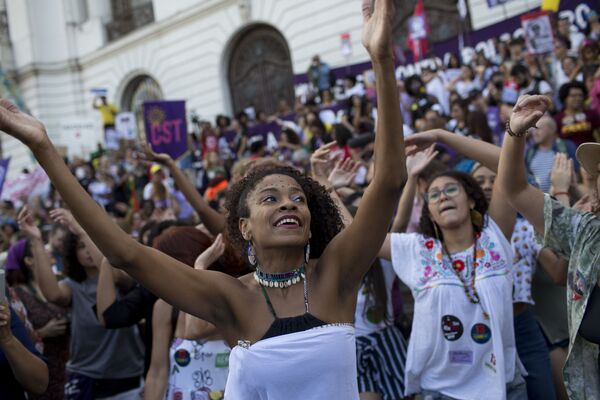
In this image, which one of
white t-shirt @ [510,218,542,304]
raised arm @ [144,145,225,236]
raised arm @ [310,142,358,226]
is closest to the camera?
raised arm @ [310,142,358,226]

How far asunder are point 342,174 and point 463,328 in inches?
40.5

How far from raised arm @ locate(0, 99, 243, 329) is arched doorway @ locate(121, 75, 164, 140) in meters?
20.8

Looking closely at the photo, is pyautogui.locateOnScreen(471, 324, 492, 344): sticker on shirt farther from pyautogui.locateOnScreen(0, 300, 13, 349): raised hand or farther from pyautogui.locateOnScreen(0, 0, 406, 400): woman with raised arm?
pyautogui.locateOnScreen(0, 300, 13, 349): raised hand

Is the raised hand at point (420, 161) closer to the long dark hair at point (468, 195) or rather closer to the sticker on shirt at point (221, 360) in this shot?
the long dark hair at point (468, 195)

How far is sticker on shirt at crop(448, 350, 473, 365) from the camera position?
327cm

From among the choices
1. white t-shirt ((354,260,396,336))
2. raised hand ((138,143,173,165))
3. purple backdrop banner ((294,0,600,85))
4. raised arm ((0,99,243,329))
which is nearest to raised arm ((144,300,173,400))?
raised hand ((138,143,173,165))

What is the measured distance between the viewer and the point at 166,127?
29.0 feet

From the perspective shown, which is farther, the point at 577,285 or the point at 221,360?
the point at 221,360

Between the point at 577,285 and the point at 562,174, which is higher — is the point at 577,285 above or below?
below

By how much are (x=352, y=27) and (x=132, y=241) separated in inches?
582

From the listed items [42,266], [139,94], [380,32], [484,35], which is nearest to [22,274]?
[42,266]

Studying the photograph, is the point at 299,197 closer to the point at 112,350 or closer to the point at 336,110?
the point at 112,350

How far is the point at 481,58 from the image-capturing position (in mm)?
9883

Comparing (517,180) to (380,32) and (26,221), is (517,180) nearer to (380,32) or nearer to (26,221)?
(380,32)
